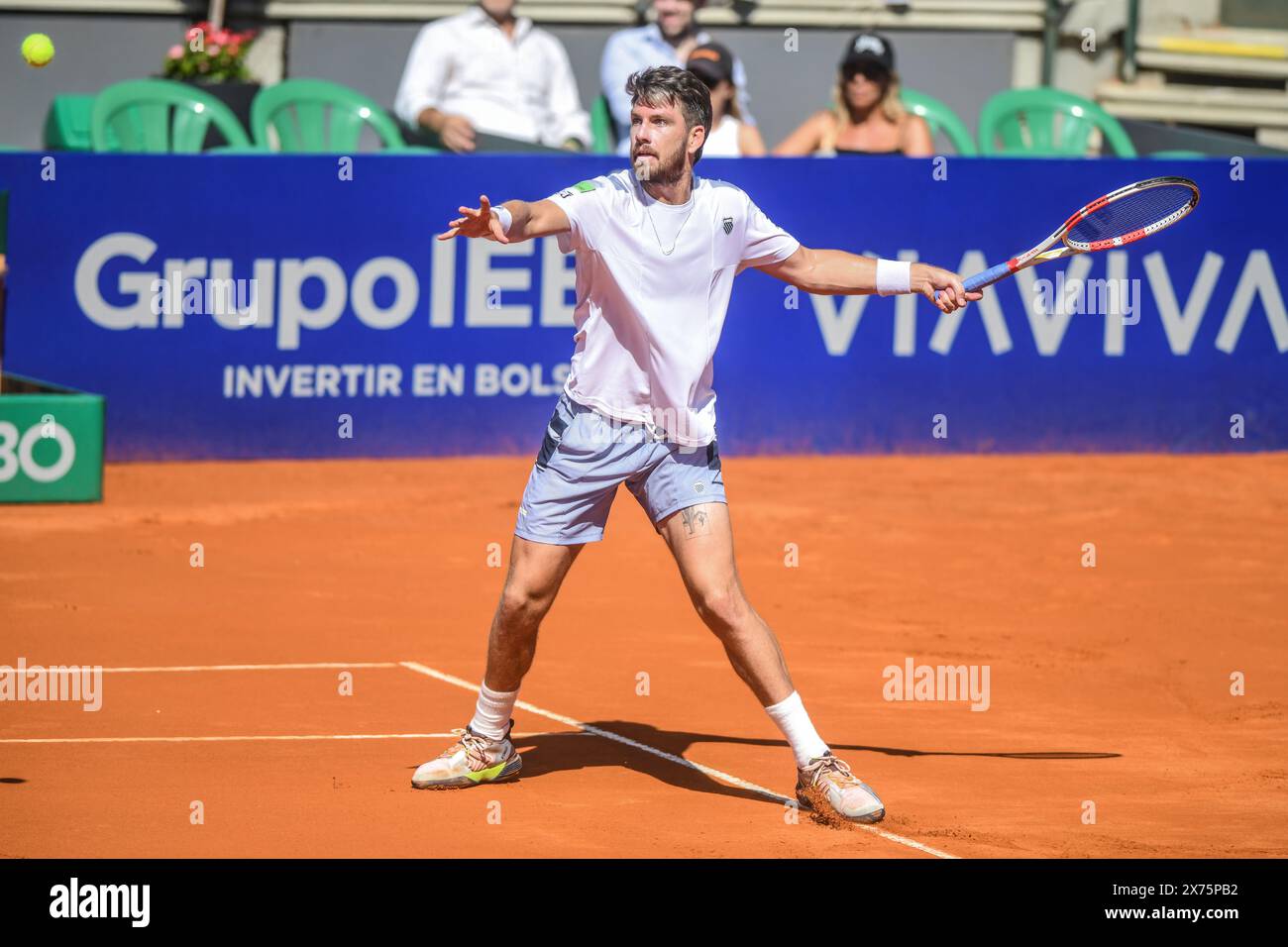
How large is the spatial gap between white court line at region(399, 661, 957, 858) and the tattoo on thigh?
86 centimetres

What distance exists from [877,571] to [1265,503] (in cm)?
299

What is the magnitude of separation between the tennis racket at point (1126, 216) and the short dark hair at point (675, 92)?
3.88 ft

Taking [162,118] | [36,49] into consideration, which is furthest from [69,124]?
[36,49]

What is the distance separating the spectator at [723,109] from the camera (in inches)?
471

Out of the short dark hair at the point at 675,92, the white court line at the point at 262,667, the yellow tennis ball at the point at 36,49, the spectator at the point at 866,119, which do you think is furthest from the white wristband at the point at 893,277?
the spectator at the point at 866,119

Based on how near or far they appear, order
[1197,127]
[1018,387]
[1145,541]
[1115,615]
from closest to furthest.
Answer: [1115,615] < [1145,541] < [1018,387] < [1197,127]

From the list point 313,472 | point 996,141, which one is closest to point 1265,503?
point 996,141

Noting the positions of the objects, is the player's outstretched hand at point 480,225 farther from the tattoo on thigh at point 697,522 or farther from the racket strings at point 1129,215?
the racket strings at point 1129,215

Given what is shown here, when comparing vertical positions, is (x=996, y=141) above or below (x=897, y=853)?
above

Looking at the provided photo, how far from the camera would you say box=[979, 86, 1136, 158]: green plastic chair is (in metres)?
13.6

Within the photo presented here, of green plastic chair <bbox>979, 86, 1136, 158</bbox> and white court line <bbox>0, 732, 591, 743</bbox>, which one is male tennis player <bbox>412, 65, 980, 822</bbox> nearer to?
white court line <bbox>0, 732, 591, 743</bbox>

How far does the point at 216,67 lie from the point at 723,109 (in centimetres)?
380

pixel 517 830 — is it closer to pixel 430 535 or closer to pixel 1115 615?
pixel 1115 615

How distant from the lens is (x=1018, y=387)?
1227 centimetres
